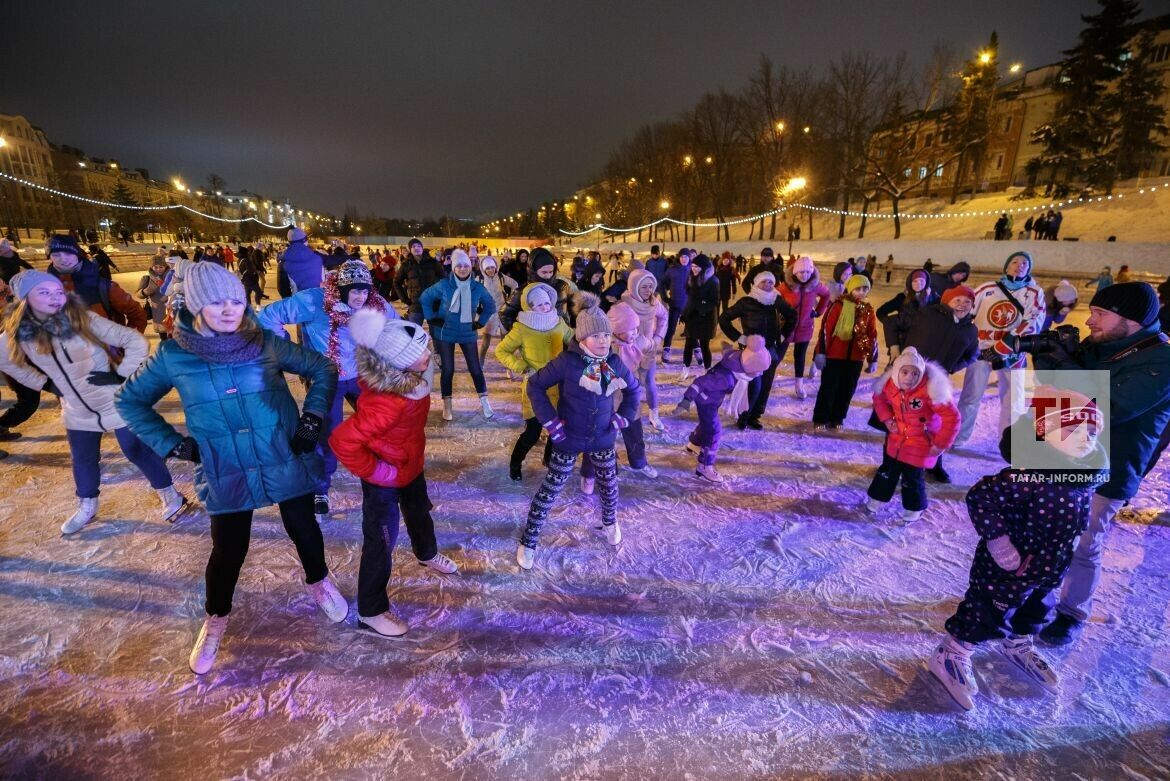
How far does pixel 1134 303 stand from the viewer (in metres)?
2.43

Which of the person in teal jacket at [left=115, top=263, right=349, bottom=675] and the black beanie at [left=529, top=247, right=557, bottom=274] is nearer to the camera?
the person in teal jacket at [left=115, top=263, right=349, bottom=675]

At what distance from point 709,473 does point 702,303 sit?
3.35m

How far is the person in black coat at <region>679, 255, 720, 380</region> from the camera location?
713 centimetres

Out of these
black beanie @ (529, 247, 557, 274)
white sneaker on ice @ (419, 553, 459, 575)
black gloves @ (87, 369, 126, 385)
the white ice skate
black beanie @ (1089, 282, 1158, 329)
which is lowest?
white sneaker on ice @ (419, 553, 459, 575)

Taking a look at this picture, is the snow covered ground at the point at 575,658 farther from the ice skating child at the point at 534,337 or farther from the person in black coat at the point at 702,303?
the person in black coat at the point at 702,303

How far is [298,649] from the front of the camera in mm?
2631

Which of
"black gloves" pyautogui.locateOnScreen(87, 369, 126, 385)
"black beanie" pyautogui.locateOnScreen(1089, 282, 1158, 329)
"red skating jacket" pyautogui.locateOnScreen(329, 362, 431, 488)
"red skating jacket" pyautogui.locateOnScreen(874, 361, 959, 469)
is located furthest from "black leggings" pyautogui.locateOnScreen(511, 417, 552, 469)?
"black beanie" pyautogui.locateOnScreen(1089, 282, 1158, 329)

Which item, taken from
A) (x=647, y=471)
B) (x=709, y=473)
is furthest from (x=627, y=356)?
(x=709, y=473)

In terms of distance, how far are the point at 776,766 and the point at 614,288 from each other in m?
6.24

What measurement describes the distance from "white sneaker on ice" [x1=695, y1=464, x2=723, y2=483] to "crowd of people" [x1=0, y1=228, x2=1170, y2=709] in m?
0.03

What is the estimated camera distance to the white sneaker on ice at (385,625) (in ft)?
8.85

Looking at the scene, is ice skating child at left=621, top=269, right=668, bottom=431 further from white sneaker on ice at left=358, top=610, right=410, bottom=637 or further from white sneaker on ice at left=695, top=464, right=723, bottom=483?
white sneaker on ice at left=358, top=610, right=410, bottom=637

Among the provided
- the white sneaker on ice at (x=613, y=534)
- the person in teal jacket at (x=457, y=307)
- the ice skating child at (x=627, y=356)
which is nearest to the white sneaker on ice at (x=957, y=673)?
the white sneaker on ice at (x=613, y=534)

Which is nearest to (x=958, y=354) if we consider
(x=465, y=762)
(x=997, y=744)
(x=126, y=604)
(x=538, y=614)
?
(x=997, y=744)
